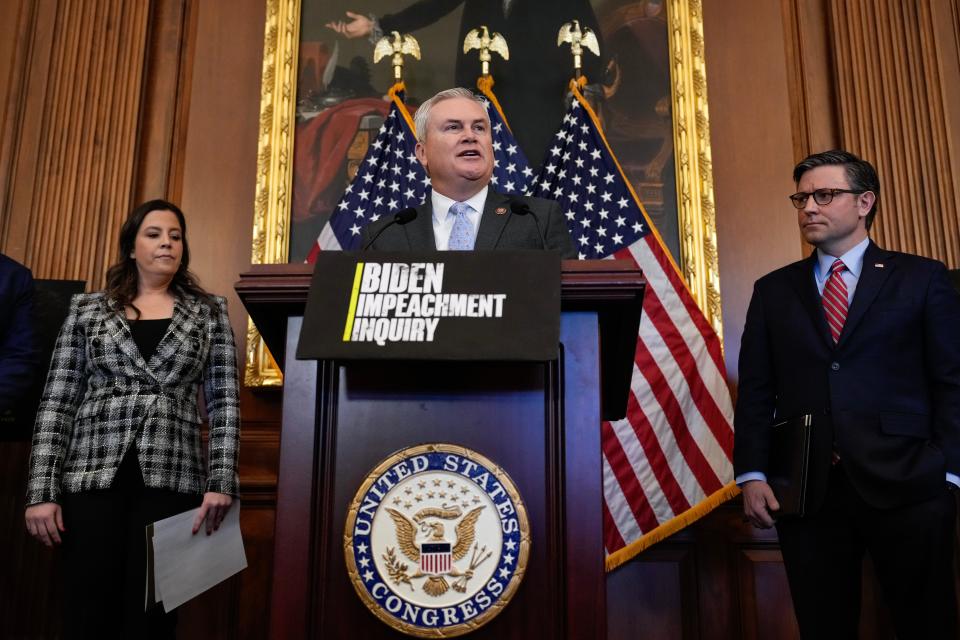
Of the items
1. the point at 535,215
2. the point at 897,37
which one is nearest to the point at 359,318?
the point at 535,215

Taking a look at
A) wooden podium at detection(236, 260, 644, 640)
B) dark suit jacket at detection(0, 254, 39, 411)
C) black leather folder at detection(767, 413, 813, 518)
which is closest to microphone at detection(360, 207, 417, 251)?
wooden podium at detection(236, 260, 644, 640)

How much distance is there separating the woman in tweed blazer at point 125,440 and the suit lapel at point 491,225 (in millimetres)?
1101

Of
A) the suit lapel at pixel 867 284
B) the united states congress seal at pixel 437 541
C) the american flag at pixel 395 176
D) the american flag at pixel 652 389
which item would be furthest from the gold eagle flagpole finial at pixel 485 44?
the united states congress seal at pixel 437 541

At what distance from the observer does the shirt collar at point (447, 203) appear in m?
2.30

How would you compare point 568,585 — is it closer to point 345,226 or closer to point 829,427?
point 829,427

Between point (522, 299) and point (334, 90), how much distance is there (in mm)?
3047

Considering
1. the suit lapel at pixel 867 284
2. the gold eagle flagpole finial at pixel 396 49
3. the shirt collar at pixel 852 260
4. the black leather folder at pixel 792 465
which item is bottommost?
the black leather folder at pixel 792 465

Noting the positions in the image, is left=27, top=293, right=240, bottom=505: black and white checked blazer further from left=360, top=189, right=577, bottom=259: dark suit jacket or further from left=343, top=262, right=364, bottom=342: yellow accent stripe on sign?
left=343, top=262, right=364, bottom=342: yellow accent stripe on sign

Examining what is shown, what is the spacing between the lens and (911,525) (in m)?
2.33

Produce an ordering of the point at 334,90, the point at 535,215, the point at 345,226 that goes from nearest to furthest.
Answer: the point at 535,215 → the point at 345,226 → the point at 334,90

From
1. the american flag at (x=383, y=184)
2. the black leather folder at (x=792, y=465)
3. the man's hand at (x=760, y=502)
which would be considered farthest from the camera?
the american flag at (x=383, y=184)

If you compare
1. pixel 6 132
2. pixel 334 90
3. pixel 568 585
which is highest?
pixel 334 90

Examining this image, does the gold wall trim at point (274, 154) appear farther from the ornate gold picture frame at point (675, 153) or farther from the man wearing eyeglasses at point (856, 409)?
the man wearing eyeglasses at point (856, 409)

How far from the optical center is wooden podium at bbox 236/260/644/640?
149 centimetres
